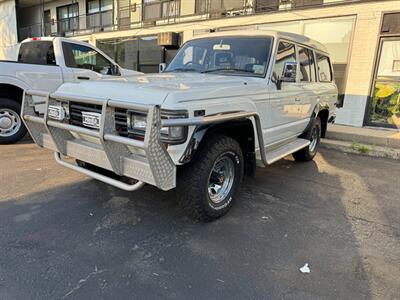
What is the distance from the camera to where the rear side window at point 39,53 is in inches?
258

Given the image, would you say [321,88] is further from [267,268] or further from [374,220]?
[267,268]

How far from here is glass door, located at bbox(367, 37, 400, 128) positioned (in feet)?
28.5

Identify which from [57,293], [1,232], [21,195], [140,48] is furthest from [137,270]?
[140,48]

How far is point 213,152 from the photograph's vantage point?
3045mm

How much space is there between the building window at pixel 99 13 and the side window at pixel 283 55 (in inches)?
582

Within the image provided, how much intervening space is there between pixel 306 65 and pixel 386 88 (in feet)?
17.0

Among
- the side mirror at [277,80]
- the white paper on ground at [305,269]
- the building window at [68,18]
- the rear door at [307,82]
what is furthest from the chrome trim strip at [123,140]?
the building window at [68,18]

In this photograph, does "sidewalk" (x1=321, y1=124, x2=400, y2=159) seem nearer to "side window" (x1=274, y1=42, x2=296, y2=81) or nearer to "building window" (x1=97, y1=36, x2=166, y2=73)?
"side window" (x1=274, y1=42, x2=296, y2=81)

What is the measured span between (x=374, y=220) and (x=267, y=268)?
1.78 m

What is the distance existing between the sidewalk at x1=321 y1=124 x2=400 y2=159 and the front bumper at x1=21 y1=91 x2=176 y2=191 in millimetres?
5712

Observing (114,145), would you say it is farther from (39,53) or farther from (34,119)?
(39,53)

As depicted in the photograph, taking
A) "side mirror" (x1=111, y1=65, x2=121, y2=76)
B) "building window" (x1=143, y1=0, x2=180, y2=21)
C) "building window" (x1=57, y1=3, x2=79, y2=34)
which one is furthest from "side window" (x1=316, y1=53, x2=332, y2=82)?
"building window" (x1=57, y1=3, x2=79, y2=34)

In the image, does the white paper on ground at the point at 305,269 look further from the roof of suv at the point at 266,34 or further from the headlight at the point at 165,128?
the roof of suv at the point at 266,34

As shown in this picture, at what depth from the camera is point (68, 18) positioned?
19375mm
